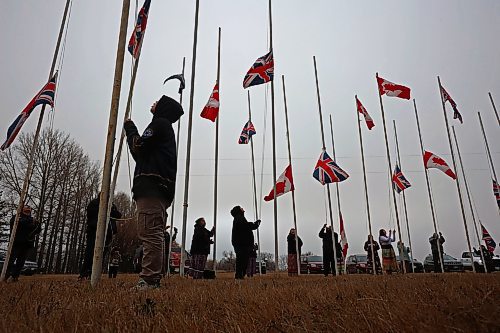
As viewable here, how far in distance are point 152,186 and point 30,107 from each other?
20.0 ft

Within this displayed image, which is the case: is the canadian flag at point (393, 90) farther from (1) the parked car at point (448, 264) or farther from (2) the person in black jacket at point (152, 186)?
(1) the parked car at point (448, 264)

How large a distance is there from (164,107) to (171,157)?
0.89 metres

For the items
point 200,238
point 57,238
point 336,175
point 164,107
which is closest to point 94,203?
point 200,238

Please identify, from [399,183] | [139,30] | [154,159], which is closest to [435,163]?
[399,183]

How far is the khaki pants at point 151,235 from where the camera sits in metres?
4.73

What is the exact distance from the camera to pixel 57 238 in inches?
1411

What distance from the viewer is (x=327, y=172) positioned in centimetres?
1264

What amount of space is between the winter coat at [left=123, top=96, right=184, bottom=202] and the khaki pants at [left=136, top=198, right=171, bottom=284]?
0.43 ft

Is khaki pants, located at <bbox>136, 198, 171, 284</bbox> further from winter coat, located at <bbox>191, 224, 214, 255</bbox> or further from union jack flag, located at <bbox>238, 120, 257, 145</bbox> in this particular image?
union jack flag, located at <bbox>238, 120, 257, 145</bbox>

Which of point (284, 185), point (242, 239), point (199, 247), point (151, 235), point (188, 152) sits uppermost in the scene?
point (188, 152)

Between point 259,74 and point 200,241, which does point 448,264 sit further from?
point 259,74

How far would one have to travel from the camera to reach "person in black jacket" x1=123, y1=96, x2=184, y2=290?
4.76 m

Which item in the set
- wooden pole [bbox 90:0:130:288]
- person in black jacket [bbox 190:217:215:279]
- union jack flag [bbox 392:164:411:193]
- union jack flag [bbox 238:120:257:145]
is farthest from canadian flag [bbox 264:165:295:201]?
wooden pole [bbox 90:0:130:288]

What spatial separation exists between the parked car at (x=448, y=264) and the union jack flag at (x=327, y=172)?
65.6 ft
